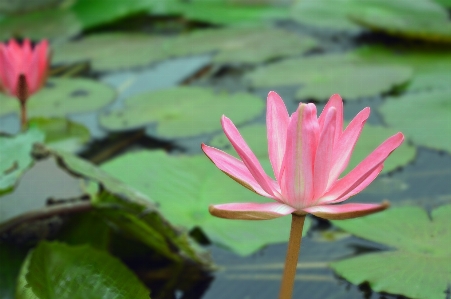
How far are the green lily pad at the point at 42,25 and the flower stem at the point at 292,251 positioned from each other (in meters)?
2.10

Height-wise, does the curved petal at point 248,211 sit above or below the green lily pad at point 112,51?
above

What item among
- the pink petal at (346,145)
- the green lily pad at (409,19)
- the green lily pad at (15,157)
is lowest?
the green lily pad at (409,19)

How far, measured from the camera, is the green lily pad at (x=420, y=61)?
1.60 m

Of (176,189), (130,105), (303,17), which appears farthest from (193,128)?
(303,17)

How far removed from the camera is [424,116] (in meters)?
1.37

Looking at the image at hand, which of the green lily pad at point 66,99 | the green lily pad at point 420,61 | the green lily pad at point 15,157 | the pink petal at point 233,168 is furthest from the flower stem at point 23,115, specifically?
the green lily pad at point 420,61

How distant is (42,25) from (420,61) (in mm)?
1821

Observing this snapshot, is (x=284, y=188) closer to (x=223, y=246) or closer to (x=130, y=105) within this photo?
(x=223, y=246)

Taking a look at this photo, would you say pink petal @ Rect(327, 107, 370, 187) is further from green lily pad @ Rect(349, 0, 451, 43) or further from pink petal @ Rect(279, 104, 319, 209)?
green lily pad @ Rect(349, 0, 451, 43)

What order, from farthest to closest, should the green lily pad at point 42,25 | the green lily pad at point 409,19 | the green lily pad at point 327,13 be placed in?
the green lily pad at point 42,25 < the green lily pad at point 327,13 < the green lily pad at point 409,19

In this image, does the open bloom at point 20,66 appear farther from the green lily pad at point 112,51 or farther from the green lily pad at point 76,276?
the green lily pad at point 112,51

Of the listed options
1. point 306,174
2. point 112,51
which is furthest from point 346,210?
point 112,51

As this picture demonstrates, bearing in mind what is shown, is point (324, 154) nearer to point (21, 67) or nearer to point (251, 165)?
point (251, 165)

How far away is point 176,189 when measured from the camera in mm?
1069
